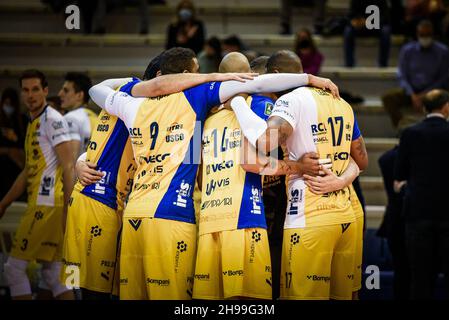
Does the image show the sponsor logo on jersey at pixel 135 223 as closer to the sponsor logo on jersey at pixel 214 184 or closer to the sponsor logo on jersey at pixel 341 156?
the sponsor logo on jersey at pixel 214 184

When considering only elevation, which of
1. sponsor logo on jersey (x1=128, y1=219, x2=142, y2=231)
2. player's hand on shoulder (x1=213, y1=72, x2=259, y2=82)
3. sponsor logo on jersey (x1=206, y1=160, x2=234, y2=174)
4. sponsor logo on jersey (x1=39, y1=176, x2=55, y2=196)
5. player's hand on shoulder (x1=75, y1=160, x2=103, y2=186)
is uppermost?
player's hand on shoulder (x1=213, y1=72, x2=259, y2=82)

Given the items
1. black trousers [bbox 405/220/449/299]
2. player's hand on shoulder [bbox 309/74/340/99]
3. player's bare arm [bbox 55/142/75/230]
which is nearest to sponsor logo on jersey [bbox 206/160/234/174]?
player's hand on shoulder [bbox 309/74/340/99]

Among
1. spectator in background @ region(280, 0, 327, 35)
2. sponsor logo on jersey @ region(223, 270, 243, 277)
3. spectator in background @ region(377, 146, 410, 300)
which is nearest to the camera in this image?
sponsor logo on jersey @ region(223, 270, 243, 277)

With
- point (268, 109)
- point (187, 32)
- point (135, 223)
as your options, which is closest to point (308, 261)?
point (268, 109)

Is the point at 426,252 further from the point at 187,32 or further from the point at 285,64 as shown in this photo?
the point at 187,32

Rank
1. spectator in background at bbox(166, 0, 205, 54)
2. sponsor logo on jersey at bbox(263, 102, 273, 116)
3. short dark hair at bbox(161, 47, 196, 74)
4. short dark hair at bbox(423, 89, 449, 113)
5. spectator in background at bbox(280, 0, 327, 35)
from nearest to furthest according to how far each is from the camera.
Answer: sponsor logo on jersey at bbox(263, 102, 273, 116), short dark hair at bbox(161, 47, 196, 74), short dark hair at bbox(423, 89, 449, 113), spectator in background at bbox(166, 0, 205, 54), spectator in background at bbox(280, 0, 327, 35)

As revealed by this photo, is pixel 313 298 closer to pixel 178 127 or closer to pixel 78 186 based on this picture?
pixel 178 127

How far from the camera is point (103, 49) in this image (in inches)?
425

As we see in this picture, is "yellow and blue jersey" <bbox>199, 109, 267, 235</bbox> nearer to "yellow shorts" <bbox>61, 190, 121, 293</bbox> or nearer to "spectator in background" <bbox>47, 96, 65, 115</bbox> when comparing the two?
"yellow shorts" <bbox>61, 190, 121, 293</bbox>

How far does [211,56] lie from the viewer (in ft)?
31.0

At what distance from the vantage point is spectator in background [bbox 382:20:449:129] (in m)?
9.79

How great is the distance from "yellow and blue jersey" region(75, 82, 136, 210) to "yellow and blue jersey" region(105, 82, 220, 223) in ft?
1.10

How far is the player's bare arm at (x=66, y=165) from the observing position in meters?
6.43
